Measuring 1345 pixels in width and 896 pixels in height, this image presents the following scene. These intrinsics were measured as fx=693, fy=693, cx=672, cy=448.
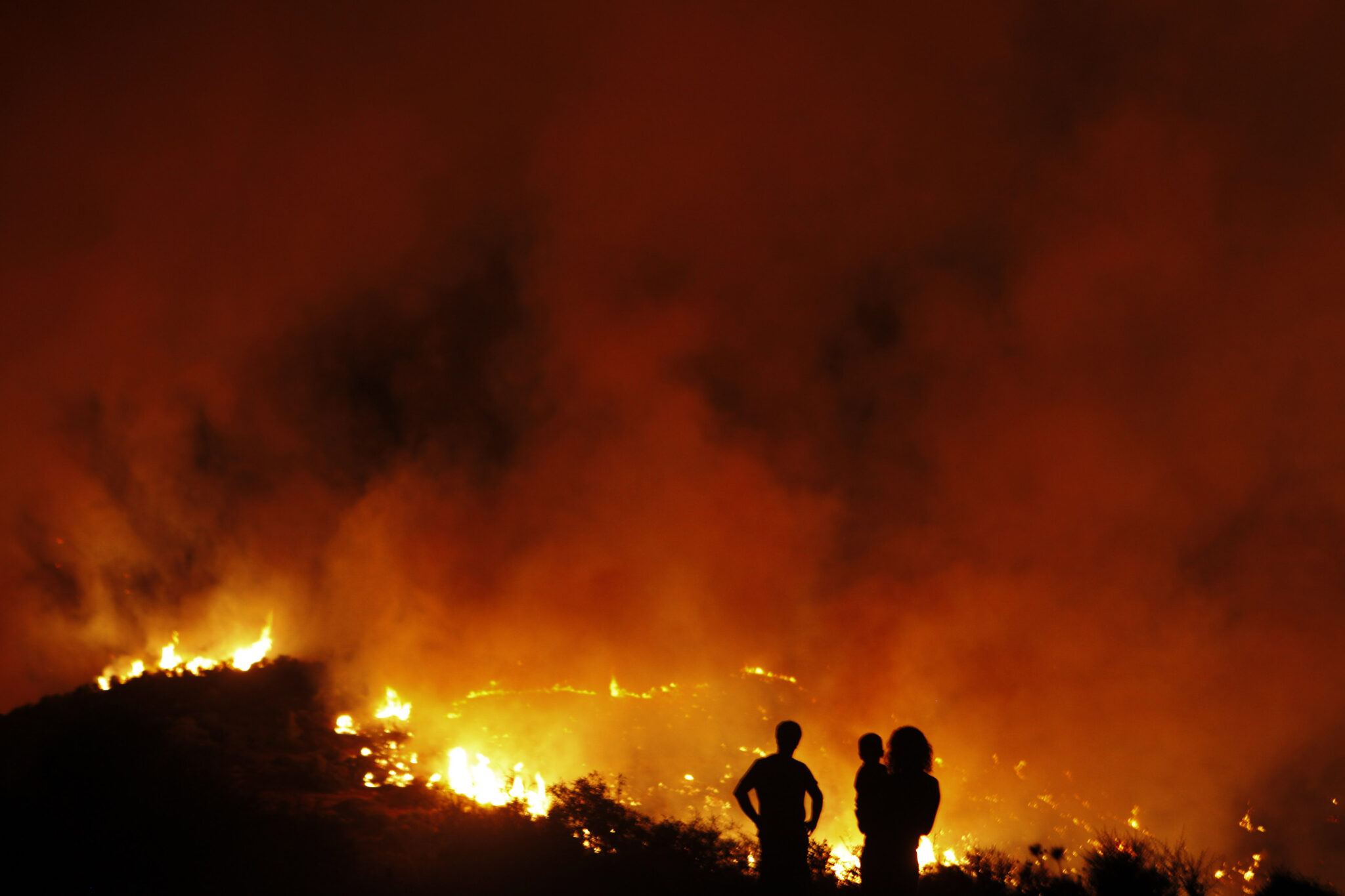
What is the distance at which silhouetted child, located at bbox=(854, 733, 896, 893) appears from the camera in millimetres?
6000

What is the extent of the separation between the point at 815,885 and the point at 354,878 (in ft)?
17.5

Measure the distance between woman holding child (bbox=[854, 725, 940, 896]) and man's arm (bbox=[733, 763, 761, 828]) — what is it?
90 cm

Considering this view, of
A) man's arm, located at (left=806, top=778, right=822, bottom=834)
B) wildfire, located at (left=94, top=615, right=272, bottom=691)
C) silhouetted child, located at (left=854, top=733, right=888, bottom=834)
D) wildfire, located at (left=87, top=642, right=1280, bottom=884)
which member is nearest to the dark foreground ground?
wildfire, located at (left=87, top=642, right=1280, bottom=884)

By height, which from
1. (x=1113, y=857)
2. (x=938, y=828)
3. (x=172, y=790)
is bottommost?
(x=938, y=828)

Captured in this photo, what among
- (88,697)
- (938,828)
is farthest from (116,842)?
(938,828)

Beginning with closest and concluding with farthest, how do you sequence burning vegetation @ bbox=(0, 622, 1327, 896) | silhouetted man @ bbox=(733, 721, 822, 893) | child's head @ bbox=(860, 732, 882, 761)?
silhouetted man @ bbox=(733, 721, 822, 893) → child's head @ bbox=(860, 732, 882, 761) → burning vegetation @ bbox=(0, 622, 1327, 896)

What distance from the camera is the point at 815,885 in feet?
26.4

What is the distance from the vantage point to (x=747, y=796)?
6.26 metres

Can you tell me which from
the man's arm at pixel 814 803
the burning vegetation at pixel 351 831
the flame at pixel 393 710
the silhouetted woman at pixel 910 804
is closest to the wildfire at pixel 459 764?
the flame at pixel 393 710

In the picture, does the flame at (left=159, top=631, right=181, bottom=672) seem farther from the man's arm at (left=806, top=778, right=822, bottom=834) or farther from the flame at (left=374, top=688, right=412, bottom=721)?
the man's arm at (left=806, top=778, right=822, bottom=834)

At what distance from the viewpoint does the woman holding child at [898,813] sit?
19.7ft

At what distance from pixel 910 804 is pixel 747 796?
4.63 feet

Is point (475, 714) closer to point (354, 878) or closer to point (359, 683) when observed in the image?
point (359, 683)

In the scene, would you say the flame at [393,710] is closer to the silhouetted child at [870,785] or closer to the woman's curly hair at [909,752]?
the silhouetted child at [870,785]
